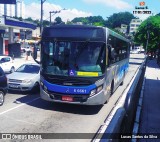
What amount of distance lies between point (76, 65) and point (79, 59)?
0.84 ft

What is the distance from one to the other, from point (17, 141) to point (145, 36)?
48.1m

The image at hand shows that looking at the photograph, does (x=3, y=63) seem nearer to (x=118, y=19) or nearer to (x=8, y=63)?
(x=8, y=63)

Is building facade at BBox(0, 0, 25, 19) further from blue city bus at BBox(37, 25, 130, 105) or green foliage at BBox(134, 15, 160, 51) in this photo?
blue city bus at BBox(37, 25, 130, 105)

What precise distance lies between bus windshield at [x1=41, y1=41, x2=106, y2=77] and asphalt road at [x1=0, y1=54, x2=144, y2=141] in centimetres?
160

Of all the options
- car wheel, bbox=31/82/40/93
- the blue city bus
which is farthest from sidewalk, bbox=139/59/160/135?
car wheel, bbox=31/82/40/93

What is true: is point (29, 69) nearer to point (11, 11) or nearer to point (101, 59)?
point (101, 59)

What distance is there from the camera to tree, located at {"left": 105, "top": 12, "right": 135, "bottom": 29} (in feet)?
612

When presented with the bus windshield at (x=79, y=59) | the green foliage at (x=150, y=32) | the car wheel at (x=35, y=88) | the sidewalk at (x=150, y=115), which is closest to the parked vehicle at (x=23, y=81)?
the car wheel at (x=35, y=88)

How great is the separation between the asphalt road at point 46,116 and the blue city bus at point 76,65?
0.59 m

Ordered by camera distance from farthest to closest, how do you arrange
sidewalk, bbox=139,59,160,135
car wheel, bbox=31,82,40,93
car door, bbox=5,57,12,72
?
car door, bbox=5,57,12,72 < car wheel, bbox=31,82,40,93 < sidewalk, bbox=139,59,160,135

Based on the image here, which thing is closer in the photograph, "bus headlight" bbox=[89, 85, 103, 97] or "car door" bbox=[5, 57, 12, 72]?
"bus headlight" bbox=[89, 85, 103, 97]

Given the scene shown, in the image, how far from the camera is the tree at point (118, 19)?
18662 centimetres

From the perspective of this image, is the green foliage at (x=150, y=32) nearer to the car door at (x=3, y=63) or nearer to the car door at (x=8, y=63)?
the car door at (x=8, y=63)

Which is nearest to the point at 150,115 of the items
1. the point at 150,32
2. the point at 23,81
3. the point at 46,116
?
the point at 46,116
